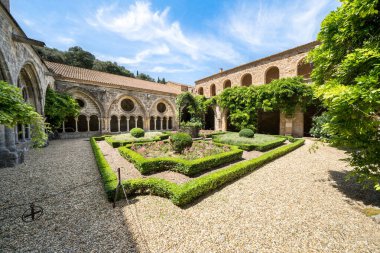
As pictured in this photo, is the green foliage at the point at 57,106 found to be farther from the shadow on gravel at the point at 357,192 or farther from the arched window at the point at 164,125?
the shadow on gravel at the point at 357,192

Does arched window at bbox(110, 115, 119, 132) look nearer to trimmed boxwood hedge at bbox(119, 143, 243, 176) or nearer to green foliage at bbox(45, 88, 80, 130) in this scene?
green foliage at bbox(45, 88, 80, 130)

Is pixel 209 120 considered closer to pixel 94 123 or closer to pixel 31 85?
pixel 94 123

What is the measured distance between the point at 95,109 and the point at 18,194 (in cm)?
1305

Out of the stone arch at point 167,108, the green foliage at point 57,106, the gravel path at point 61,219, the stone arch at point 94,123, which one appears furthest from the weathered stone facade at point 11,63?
the stone arch at point 167,108

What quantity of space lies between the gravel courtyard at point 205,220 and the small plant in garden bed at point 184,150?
279 cm

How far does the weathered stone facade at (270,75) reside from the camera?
14328mm

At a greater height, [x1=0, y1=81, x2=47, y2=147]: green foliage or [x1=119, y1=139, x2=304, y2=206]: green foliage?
[x1=0, y1=81, x2=47, y2=147]: green foliage

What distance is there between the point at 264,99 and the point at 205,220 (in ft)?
47.4

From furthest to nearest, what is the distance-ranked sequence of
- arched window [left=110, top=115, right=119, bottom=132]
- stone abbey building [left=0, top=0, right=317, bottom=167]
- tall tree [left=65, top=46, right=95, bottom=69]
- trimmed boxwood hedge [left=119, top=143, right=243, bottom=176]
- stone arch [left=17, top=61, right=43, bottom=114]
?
tall tree [left=65, top=46, right=95, bottom=69]
arched window [left=110, top=115, right=119, bottom=132]
stone arch [left=17, top=61, right=43, bottom=114]
stone abbey building [left=0, top=0, right=317, bottom=167]
trimmed boxwood hedge [left=119, top=143, right=243, bottom=176]

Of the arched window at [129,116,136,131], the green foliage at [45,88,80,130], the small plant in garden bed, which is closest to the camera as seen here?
the small plant in garden bed

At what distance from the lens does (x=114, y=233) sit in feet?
9.40

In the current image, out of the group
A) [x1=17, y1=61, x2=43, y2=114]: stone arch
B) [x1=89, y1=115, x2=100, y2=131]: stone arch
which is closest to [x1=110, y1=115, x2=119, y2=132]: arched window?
[x1=89, y1=115, x2=100, y2=131]: stone arch

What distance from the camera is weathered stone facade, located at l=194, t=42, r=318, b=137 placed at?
14.3 m

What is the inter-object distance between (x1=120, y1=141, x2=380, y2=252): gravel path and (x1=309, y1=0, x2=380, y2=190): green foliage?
0.98 metres
